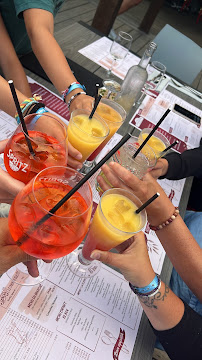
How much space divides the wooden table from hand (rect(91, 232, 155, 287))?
16cm

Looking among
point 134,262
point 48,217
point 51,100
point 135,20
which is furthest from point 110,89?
point 135,20

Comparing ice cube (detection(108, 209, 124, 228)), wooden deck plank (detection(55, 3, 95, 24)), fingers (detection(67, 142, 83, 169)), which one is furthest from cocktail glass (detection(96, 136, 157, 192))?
wooden deck plank (detection(55, 3, 95, 24))

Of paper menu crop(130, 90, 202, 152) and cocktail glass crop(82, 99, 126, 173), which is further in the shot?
paper menu crop(130, 90, 202, 152)

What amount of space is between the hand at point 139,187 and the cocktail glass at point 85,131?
103 millimetres

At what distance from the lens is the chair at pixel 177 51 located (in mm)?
2629

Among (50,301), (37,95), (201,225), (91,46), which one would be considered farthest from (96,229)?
(91,46)

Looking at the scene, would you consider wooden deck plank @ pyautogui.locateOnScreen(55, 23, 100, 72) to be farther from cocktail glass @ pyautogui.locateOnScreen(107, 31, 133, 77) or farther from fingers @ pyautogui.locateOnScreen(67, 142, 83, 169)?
fingers @ pyautogui.locateOnScreen(67, 142, 83, 169)

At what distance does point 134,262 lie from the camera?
0.77 metres

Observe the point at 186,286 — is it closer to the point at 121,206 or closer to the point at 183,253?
the point at 183,253

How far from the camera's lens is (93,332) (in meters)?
0.76

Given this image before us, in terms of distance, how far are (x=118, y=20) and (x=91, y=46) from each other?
13.4 ft

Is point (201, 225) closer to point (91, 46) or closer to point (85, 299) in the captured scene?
point (85, 299)

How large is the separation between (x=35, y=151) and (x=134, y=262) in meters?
0.40

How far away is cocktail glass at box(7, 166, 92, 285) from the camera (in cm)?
57
